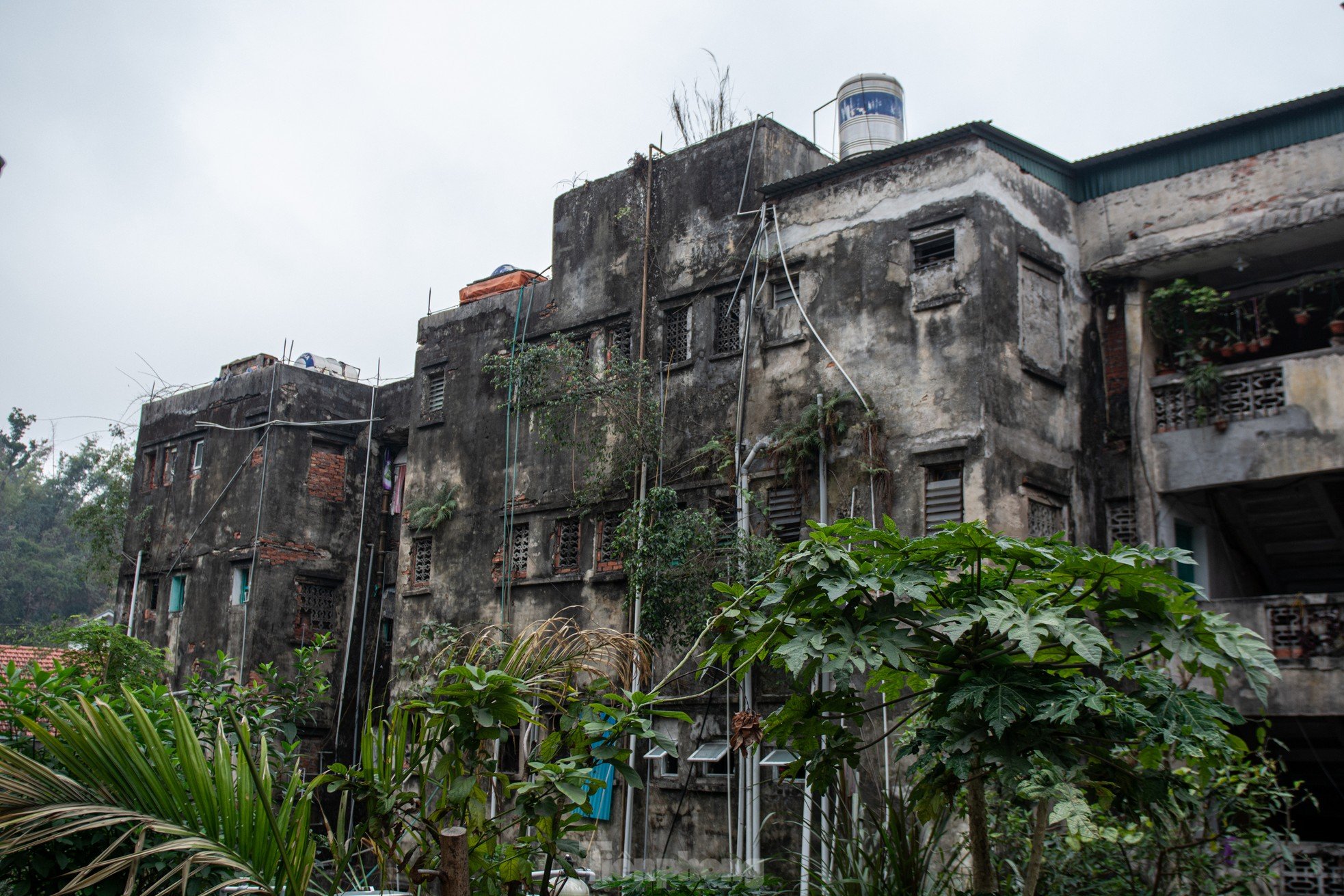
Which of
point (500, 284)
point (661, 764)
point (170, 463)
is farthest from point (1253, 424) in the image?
point (170, 463)

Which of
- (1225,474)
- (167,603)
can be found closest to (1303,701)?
(1225,474)

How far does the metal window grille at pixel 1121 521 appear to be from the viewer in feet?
43.0

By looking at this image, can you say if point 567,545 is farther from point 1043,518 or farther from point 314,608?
point 314,608

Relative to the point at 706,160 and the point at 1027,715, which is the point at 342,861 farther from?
the point at 706,160

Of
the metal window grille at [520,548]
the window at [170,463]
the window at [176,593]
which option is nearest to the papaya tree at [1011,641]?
the metal window grille at [520,548]

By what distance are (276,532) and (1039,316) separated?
14534mm

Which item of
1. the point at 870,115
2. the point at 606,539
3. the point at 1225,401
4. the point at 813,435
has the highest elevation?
the point at 870,115

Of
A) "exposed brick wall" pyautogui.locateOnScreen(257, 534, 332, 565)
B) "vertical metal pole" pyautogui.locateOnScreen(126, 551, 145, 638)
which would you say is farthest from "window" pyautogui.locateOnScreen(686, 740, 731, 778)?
"vertical metal pole" pyautogui.locateOnScreen(126, 551, 145, 638)

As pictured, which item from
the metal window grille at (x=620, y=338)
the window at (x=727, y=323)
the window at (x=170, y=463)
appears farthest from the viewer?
the window at (x=170, y=463)

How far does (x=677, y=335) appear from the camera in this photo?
1555cm

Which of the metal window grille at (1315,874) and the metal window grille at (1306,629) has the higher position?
the metal window grille at (1306,629)

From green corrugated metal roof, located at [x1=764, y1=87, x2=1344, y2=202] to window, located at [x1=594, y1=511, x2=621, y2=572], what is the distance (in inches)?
195

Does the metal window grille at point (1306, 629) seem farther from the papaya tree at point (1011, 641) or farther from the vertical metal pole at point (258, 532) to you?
the vertical metal pole at point (258, 532)

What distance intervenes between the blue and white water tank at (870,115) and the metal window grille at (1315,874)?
945 cm
